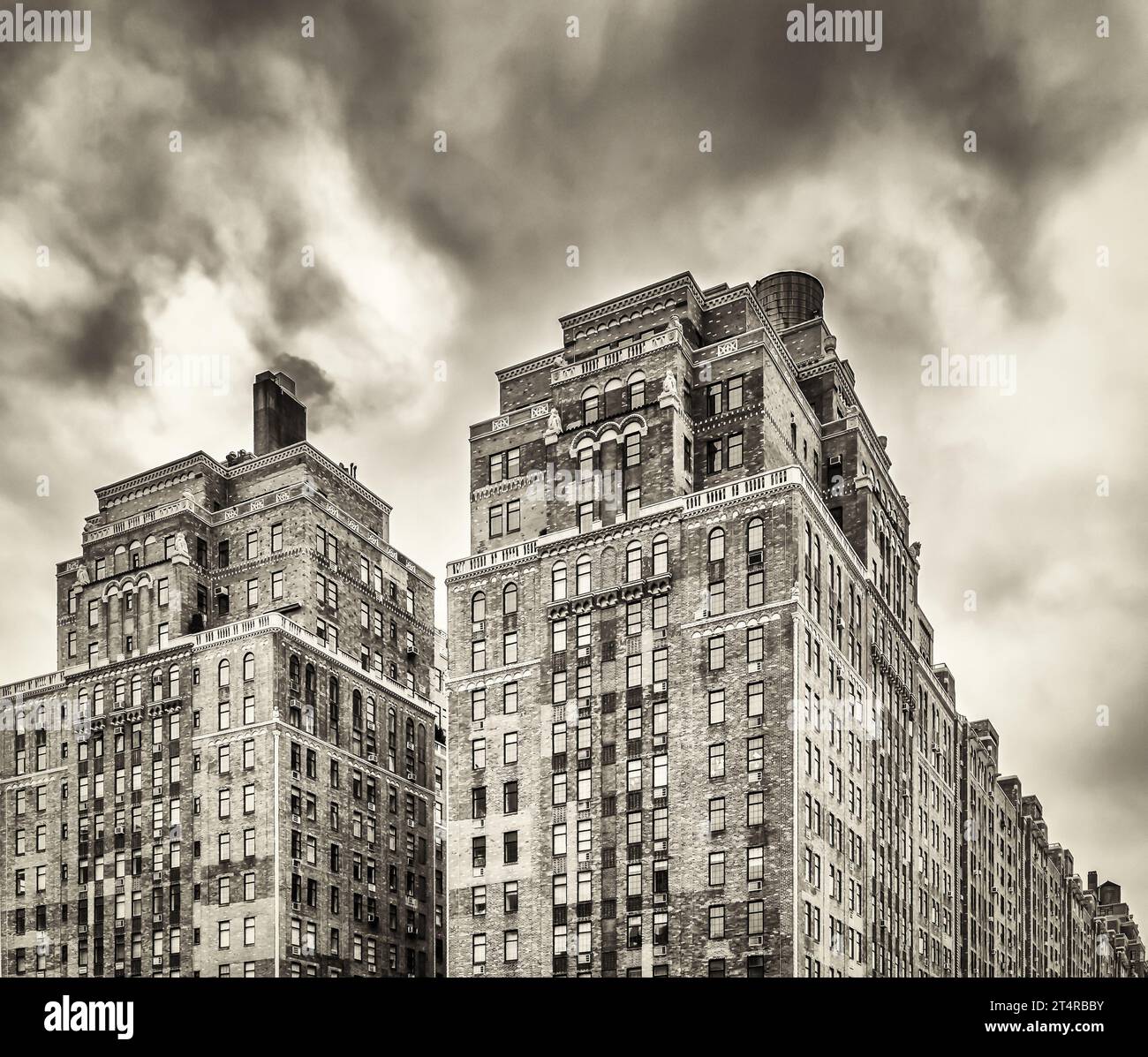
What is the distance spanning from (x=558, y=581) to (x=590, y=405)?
1150 cm

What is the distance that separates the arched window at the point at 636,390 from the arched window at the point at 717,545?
10195 millimetres

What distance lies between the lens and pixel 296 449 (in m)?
117

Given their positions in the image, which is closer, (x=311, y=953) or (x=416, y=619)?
(x=311, y=953)

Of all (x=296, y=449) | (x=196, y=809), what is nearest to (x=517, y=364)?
(x=296, y=449)

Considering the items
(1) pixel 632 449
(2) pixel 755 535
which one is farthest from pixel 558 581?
(2) pixel 755 535

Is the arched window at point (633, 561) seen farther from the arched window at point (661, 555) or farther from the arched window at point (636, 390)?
the arched window at point (636, 390)

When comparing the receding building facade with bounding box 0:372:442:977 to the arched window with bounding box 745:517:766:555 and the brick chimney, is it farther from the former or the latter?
the arched window with bounding box 745:517:766:555

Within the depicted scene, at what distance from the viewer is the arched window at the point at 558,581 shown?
92.9m

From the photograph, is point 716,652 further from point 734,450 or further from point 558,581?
point 734,450

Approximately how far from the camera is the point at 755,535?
8694cm

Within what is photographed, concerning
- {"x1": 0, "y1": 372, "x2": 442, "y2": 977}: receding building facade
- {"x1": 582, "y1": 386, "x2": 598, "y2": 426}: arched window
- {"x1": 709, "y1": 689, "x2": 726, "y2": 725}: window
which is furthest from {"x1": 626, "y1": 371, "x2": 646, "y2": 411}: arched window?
{"x1": 0, "y1": 372, "x2": 442, "y2": 977}: receding building facade

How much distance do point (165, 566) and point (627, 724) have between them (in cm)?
4551

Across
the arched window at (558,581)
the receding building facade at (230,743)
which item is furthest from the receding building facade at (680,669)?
the receding building facade at (230,743)
